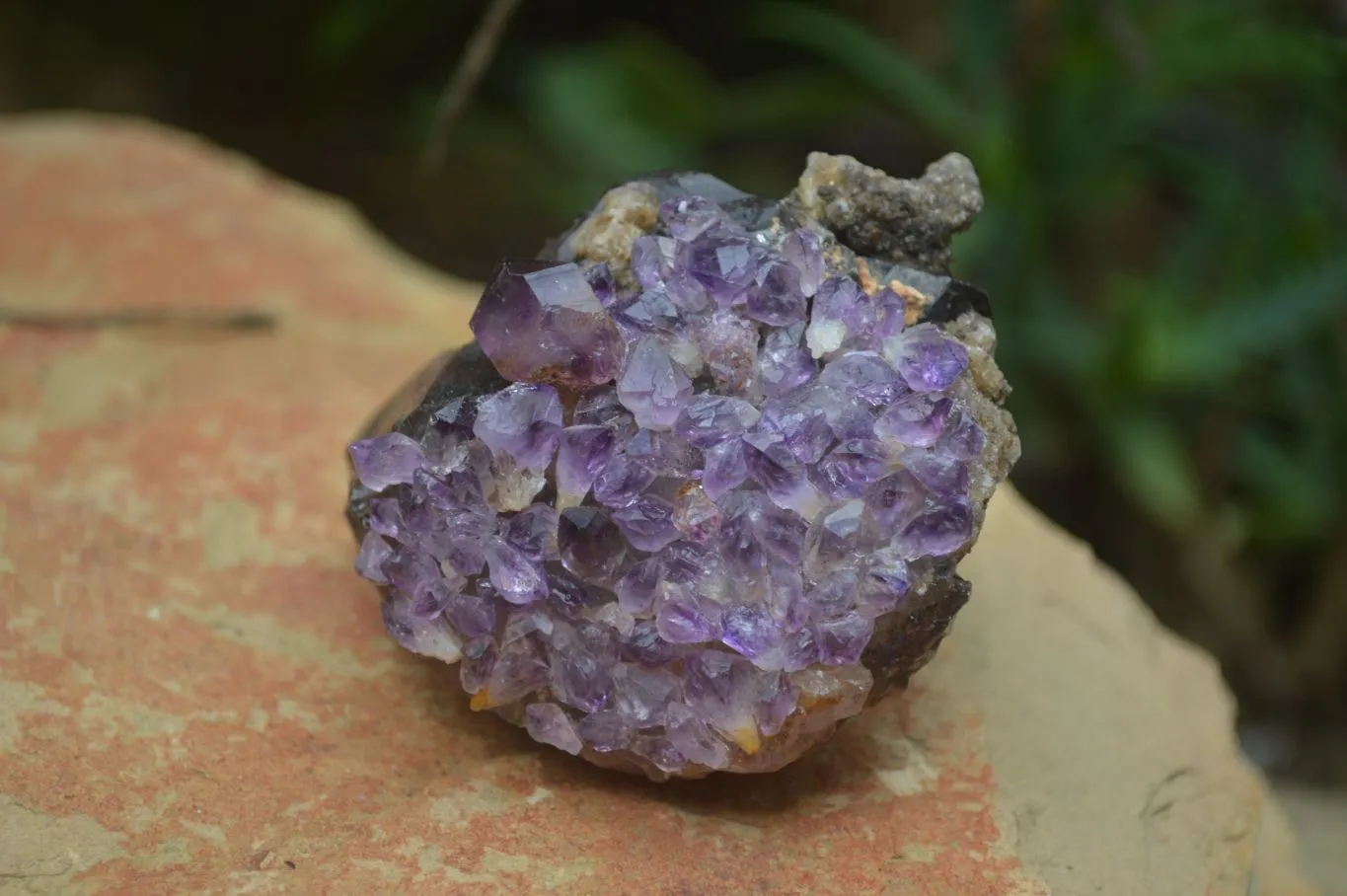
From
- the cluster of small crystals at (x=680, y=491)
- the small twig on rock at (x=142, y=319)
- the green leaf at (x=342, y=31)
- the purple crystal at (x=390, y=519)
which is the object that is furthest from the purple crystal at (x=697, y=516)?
the green leaf at (x=342, y=31)

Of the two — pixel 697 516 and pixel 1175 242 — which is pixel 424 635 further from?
pixel 1175 242

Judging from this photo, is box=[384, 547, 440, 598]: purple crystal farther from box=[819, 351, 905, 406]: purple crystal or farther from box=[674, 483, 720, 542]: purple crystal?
box=[819, 351, 905, 406]: purple crystal

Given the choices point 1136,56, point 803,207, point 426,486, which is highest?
point 1136,56

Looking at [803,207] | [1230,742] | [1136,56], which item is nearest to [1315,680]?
[1136,56]

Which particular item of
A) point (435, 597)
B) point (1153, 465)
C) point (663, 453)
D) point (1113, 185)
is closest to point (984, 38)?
point (1113, 185)

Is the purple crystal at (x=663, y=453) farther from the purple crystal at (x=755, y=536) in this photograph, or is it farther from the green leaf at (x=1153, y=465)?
the green leaf at (x=1153, y=465)

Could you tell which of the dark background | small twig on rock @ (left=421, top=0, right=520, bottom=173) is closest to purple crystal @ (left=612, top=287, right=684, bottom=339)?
small twig on rock @ (left=421, top=0, right=520, bottom=173)

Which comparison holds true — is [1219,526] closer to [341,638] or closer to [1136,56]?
[1136,56]
